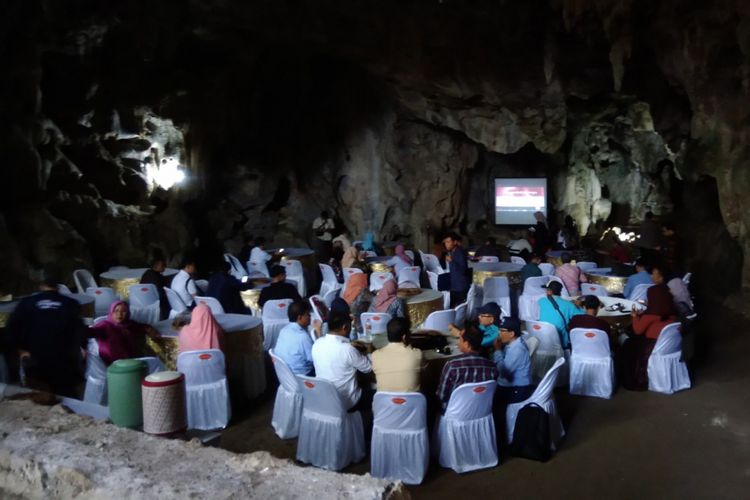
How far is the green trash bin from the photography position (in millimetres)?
3955

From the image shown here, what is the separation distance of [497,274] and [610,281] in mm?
1693

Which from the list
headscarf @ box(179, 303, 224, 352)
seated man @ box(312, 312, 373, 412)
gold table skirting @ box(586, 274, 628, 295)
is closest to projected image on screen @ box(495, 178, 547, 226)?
gold table skirting @ box(586, 274, 628, 295)

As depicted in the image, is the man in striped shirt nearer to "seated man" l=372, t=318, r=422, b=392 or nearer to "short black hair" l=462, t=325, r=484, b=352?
"short black hair" l=462, t=325, r=484, b=352

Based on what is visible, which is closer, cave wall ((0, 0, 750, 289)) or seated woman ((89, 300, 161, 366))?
seated woman ((89, 300, 161, 366))

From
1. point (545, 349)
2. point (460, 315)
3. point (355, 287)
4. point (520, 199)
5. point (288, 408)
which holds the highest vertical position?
point (520, 199)

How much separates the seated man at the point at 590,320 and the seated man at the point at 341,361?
2701 millimetres

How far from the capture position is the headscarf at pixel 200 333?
6820 millimetres

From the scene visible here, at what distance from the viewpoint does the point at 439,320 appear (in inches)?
314

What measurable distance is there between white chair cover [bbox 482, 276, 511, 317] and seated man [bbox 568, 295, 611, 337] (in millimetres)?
2978

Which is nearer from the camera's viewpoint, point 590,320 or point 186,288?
point 590,320

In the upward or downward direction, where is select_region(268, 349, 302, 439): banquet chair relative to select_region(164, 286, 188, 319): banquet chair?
downward

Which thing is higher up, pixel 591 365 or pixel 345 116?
pixel 345 116

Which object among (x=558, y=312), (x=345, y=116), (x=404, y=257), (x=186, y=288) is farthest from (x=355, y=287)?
(x=345, y=116)

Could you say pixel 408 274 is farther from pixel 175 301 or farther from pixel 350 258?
pixel 175 301
